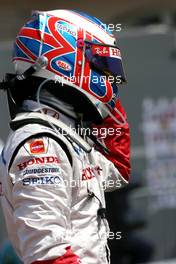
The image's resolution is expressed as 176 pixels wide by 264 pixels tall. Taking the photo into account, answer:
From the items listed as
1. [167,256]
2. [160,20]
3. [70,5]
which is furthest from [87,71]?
[70,5]

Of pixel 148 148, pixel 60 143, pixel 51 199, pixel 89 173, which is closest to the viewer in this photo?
pixel 51 199

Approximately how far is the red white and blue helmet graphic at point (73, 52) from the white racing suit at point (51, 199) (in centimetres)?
25

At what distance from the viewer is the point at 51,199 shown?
316 cm

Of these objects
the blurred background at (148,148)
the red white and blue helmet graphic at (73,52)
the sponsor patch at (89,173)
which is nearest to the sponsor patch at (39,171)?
the sponsor patch at (89,173)

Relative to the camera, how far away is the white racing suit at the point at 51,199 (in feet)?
10.2

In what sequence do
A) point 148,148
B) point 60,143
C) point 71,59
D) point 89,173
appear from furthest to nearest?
point 148,148
point 71,59
point 89,173
point 60,143

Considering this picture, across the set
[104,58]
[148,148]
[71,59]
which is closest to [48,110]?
[71,59]

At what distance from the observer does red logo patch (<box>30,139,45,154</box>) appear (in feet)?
10.6

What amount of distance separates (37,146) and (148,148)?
429cm

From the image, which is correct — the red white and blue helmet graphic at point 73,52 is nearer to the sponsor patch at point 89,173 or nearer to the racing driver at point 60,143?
the racing driver at point 60,143

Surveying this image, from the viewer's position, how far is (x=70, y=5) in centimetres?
1443

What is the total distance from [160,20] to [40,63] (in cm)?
629

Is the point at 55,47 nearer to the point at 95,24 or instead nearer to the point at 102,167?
the point at 95,24

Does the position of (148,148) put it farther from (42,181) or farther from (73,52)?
(42,181)
